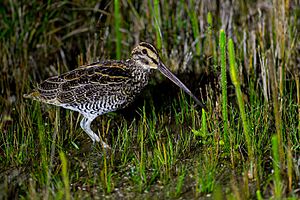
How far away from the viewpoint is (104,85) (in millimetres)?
4984

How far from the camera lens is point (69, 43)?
6.92 meters

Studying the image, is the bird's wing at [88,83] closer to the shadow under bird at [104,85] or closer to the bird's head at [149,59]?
the shadow under bird at [104,85]

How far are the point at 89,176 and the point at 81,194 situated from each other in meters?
0.22

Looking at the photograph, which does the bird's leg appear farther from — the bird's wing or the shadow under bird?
the bird's wing

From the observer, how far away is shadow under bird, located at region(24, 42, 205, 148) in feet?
16.4

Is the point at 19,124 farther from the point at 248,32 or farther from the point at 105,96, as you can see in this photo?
the point at 248,32

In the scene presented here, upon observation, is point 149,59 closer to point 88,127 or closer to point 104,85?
point 104,85

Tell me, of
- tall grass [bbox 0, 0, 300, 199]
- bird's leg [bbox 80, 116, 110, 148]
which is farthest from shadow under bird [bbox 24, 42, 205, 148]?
tall grass [bbox 0, 0, 300, 199]

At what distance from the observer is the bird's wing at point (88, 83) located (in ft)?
16.4

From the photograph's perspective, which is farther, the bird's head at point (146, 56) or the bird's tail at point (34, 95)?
the bird's tail at point (34, 95)

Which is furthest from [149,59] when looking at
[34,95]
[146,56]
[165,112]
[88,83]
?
[34,95]

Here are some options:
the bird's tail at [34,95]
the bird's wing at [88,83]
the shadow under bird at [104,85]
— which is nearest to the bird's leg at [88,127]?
the shadow under bird at [104,85]

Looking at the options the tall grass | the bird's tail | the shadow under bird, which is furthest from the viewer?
the bird's tail

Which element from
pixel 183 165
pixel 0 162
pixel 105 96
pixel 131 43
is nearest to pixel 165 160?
pixel 183 165
